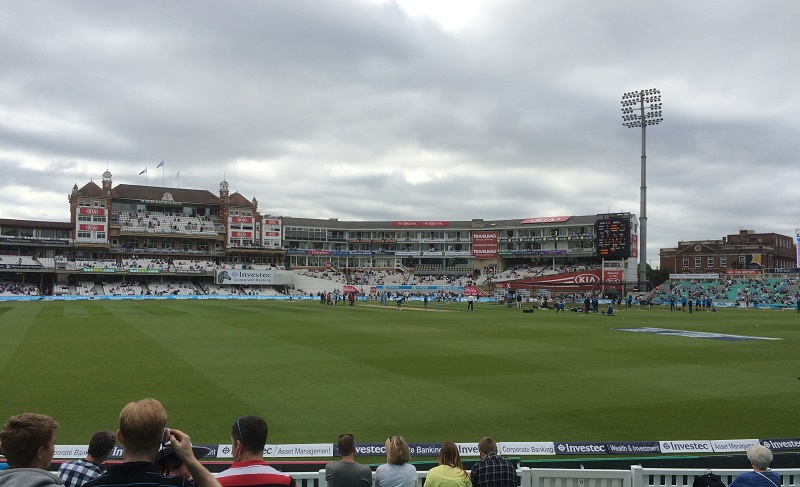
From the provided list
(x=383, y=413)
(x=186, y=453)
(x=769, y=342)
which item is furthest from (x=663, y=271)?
(x=186, y=453)

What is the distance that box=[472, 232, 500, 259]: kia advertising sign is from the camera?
10806cm

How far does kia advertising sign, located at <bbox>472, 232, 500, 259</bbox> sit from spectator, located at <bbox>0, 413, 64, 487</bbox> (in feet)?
348

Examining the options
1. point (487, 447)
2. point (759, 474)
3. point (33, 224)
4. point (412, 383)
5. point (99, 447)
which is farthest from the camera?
point (33, 224)

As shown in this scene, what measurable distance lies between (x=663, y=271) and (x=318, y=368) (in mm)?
112326

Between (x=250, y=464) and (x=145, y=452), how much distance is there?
780mm

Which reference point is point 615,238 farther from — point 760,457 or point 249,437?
point 249,437

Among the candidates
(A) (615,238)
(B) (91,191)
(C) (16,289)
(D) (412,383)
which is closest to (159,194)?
(B) (91,191)

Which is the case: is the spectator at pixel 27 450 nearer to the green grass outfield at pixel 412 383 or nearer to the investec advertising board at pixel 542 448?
the investec advertising board at pixel 542 448

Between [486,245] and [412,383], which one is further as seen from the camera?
[486,245]

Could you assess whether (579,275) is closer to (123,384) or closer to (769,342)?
(769,342)

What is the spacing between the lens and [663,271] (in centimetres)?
11650

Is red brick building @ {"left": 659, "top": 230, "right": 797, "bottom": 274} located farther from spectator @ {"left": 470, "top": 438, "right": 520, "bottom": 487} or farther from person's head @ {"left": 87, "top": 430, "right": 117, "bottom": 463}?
person's head @ {"left": 87, "top": 430, "right": 117, "bottom": 463}

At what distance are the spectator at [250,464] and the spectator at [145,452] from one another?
1.60ft

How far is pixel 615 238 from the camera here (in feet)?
230
